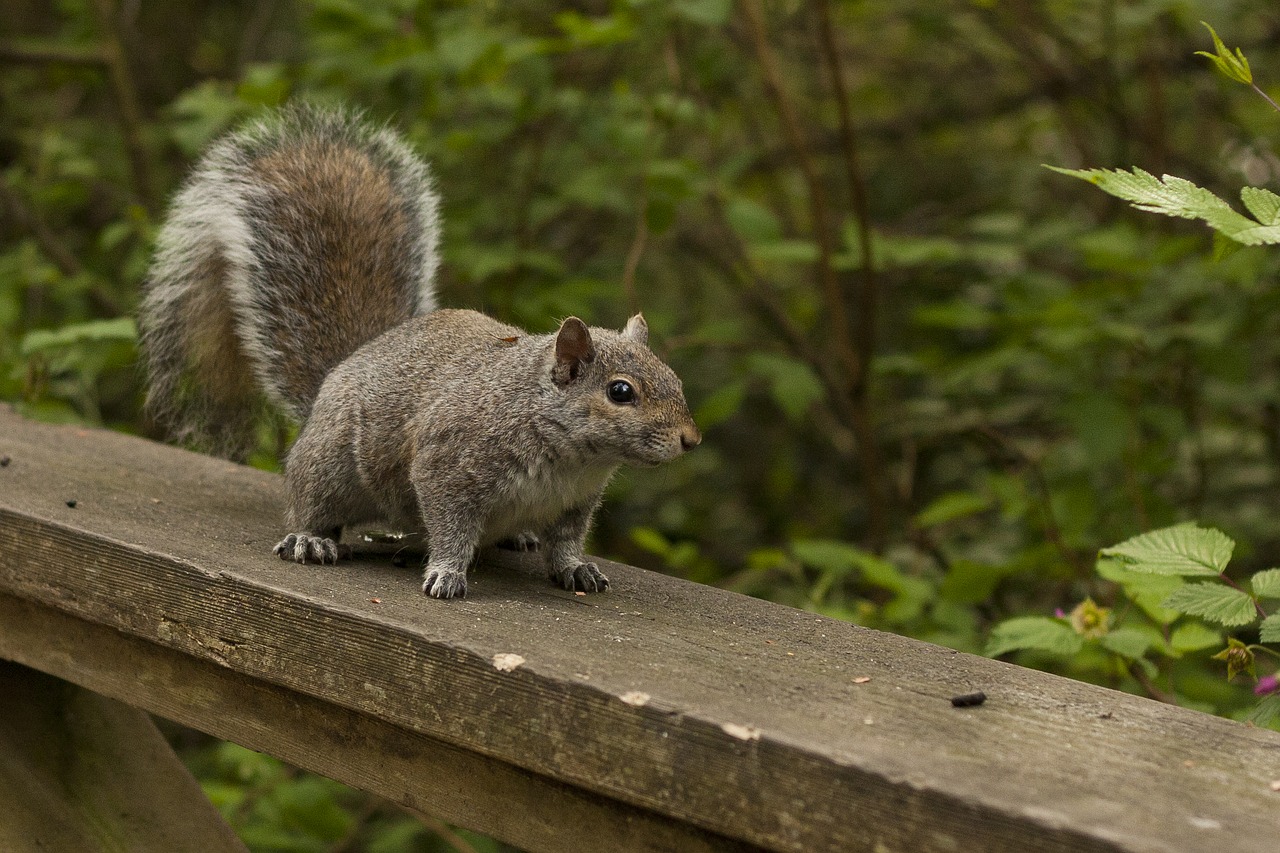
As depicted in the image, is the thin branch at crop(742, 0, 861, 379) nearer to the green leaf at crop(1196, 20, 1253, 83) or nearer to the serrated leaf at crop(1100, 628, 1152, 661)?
the serrated leaf at crop(1100, 628, 1152, 661)

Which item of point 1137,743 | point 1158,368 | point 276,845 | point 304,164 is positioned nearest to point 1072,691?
point 1137,743

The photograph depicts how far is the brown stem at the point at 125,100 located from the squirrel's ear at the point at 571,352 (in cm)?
281

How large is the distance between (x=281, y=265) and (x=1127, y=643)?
5.02ft

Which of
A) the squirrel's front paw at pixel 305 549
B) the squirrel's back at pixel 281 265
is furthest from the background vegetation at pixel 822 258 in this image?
the squirrel's front paw at pixel 305 549

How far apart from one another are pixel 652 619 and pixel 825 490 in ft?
13.3

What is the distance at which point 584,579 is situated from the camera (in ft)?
6.31

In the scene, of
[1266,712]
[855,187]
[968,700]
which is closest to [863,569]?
[855,187]

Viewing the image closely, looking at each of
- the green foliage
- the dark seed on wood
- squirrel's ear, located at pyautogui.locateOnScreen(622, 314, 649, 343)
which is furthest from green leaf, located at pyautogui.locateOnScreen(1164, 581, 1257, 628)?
squirrel's ear, located at pyautogui.locateOnScreen(622, 314, 649, 343)

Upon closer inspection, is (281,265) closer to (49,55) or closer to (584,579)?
(584,579)

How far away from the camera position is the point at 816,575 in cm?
441

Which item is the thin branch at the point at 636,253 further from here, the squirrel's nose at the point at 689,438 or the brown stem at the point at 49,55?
the brown stem at the point at 49,55

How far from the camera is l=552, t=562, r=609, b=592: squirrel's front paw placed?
1910 millimetres

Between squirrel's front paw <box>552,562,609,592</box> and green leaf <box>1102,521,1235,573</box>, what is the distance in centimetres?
67

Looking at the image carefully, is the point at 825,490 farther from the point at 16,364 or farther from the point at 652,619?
the point at 652,619
